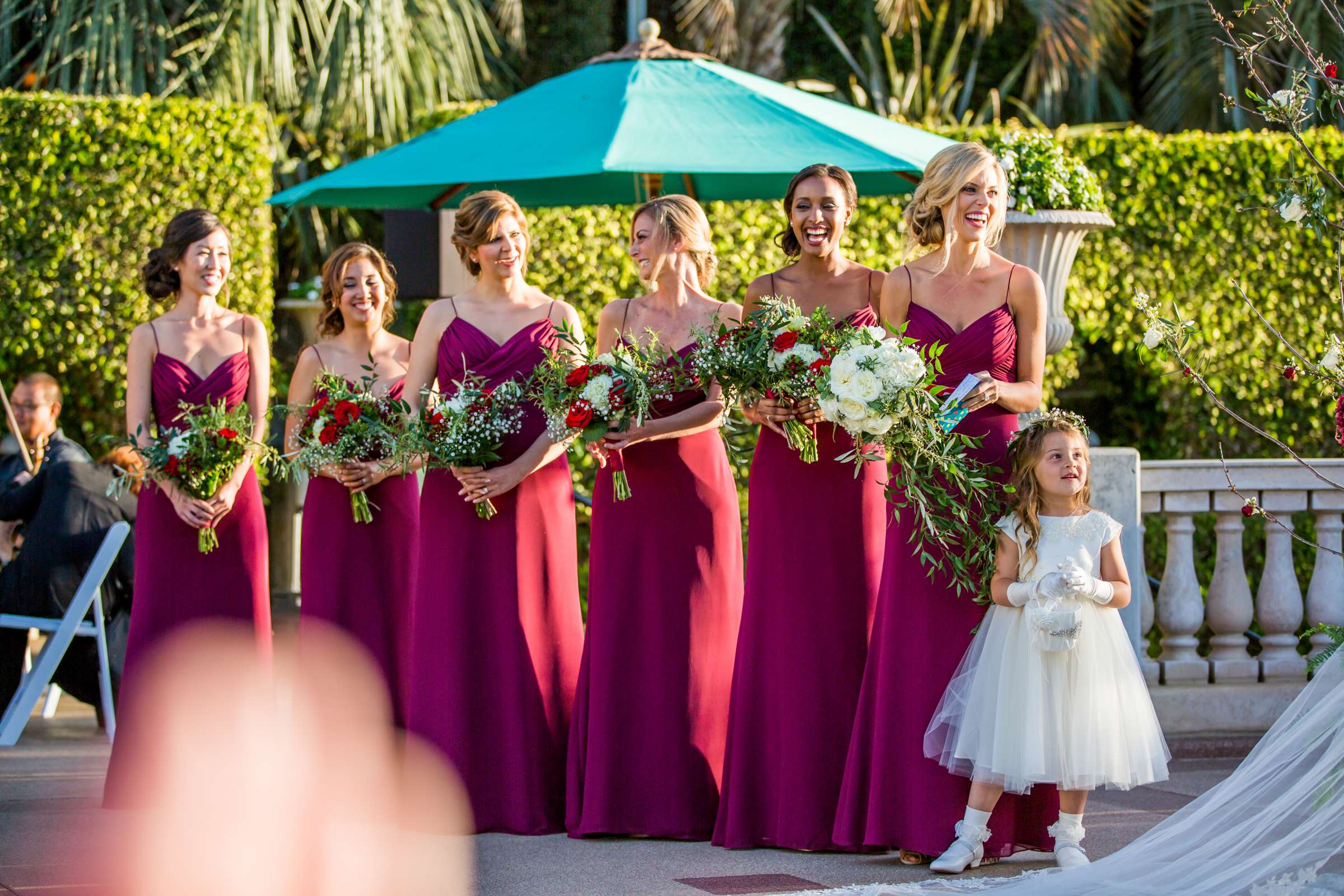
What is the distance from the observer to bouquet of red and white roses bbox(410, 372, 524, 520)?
554 cm

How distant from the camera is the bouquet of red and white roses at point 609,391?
5.27m

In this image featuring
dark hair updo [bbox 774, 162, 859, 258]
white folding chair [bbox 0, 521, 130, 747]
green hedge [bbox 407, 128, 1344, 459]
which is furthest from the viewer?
green hedge [bbox 407, 128, 1344, 459]

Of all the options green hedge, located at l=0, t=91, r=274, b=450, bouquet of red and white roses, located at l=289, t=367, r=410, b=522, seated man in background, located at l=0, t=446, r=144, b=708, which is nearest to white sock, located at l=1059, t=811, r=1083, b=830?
bouquet of red and white roses, located at l=289, t=367, r=410, b=522

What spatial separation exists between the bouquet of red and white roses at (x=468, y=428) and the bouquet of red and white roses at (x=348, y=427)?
138 millimetres

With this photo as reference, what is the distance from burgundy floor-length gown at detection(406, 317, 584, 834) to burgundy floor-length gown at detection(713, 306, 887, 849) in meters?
0.78

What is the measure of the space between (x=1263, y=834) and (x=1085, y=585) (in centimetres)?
98

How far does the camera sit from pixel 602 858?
512 centimetres

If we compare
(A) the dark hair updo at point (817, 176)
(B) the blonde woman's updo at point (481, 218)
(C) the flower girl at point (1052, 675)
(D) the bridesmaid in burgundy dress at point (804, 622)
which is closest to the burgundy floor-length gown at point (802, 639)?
(D) the bridesmaid in burgundy dress at point (804, 622)

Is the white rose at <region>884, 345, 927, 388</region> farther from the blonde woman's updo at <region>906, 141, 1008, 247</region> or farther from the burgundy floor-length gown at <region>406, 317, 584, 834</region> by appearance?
the burgundy floor-length gown at <region>406, 317, 584, 834</region>

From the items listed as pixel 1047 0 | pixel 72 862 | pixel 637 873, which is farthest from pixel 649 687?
pixel 1047 0

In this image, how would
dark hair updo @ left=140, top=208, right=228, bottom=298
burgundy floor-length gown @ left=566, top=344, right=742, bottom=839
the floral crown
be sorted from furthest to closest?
dark hair updo @ left=140, top=208, right=228, bottom=298, burgundy floor-length gown @ left=566, top=344, right=742, bottom=839, the floral crown

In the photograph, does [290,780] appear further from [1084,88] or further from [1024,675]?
[1084,88]

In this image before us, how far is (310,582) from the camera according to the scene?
6.32 m

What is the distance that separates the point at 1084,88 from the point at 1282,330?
4.43 m
